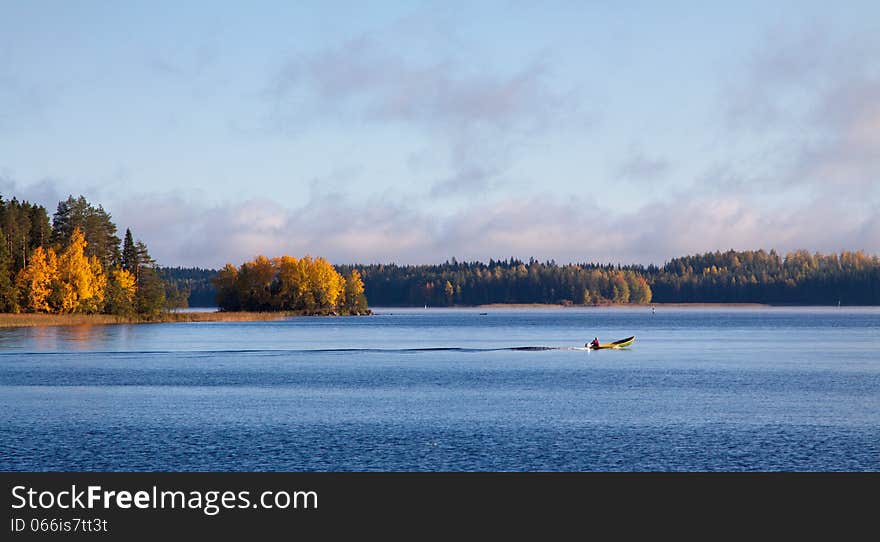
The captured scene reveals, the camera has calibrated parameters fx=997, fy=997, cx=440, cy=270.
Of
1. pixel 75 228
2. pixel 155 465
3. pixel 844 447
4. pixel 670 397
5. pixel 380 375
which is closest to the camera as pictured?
pixel 155 465

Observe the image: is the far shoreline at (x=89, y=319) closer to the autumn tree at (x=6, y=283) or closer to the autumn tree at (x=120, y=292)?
the autumn tree at (x=120, y=292)

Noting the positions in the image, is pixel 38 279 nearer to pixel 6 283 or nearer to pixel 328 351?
pixel 6 283

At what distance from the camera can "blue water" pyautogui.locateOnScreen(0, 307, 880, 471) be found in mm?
33094

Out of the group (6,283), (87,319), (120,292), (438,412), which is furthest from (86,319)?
(438,412)

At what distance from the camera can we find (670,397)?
52062 mm

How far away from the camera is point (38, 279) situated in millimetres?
136750

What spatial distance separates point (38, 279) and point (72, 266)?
556 centimetres

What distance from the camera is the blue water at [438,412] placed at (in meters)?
33.1

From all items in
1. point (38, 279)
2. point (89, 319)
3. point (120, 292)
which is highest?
point (38, 279)

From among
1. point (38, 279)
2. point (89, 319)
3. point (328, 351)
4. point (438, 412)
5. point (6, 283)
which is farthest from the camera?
point (89, 319)

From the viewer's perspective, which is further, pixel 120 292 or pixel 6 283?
pixel 120 292
